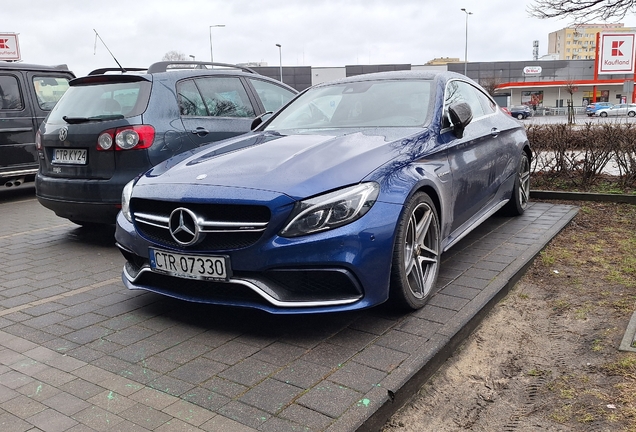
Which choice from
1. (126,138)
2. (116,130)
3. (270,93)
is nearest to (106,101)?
(116,130)

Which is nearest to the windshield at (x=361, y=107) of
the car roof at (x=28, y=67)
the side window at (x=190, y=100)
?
the side window at (x=190, y=100)

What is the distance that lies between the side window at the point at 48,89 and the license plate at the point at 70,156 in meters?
4.38

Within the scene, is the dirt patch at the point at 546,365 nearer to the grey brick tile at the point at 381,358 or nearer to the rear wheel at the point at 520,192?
the grey brick tile at the point at 381,358

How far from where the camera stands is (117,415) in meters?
2.58

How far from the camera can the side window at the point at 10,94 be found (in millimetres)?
9047

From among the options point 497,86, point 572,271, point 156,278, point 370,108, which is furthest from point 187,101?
point 497,86

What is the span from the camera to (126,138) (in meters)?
5.25

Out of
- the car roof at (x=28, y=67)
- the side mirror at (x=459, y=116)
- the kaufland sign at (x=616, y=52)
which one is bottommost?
the side mirror at (x=459, y=116)

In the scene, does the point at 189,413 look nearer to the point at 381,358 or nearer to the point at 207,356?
the point at 207,356

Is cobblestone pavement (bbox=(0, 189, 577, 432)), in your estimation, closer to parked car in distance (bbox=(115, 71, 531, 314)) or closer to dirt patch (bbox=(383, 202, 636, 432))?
dirt patch (bbox=(383, 202, 636, 432))

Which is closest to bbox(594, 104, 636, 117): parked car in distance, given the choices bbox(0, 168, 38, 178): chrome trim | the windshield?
bbox(0, 168, 38, 178): chrome trim

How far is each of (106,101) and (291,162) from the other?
2.92 metres

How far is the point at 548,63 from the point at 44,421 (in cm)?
7955

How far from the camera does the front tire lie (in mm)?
3396
